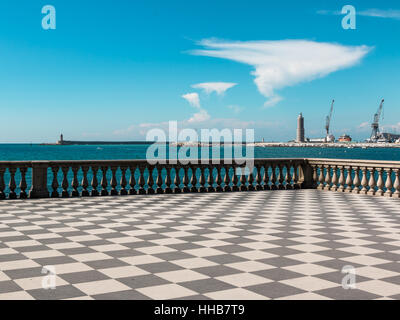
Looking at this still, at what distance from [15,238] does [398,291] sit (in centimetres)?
566

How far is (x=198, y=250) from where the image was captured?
6.97m

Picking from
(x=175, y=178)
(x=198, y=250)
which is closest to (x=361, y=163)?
(x=175, y=178)

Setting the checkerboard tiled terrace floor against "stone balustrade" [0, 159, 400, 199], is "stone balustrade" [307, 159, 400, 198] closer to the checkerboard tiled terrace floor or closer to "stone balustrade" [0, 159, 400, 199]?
"stone balustrade" [0, 159, 400, 199]

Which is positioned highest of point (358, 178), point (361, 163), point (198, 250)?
point (361, 163)

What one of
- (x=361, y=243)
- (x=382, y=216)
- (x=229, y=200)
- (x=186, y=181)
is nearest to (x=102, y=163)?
(x=186, y=181)

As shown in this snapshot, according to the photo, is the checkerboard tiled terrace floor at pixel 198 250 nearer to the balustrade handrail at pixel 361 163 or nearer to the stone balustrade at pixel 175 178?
the stone balustrade at pixel 175 178

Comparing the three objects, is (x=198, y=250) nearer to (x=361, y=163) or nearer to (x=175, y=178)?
(x=175, y=178)

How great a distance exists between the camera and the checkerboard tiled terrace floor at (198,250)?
16.8 feet

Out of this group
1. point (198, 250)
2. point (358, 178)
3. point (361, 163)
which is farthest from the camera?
point (358, 178)

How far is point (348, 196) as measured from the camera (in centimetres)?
1438

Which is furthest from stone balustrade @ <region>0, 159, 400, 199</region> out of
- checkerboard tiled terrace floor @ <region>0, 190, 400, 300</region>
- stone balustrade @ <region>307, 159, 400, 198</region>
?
checkerboard tiled terrace floor @ <region>0, 190, 400, 300</region>

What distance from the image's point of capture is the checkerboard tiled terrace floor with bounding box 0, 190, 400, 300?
16.8 ft

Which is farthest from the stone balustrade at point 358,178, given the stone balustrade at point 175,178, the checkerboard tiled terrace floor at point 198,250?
the checkerboard tiled terrace floor at point 198,250
